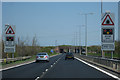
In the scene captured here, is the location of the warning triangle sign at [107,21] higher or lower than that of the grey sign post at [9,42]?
higher

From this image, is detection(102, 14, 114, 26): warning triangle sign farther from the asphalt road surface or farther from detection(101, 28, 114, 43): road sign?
the asphalt road surface

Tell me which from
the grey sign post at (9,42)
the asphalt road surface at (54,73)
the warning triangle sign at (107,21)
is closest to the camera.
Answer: the asphalt road surface at (54,73)

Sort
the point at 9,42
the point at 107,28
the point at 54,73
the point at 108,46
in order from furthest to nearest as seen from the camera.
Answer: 1. the point at 9,42
2. the point at 108,46
3. the point at 107,28
4. the point at 54,73

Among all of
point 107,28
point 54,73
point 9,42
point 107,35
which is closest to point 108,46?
point 107,35

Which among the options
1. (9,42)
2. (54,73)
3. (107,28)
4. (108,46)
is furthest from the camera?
(9,42)

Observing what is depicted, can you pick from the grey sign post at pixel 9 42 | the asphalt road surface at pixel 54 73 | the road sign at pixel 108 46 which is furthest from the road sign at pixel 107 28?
the grey sign post at pixel 9 42

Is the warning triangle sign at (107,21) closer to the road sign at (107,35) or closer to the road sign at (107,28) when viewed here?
the road sign at (107,28)

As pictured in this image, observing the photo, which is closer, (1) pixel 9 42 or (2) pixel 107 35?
(2) pixel 107 35

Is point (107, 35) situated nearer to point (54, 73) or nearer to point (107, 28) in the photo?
point (107, 28)

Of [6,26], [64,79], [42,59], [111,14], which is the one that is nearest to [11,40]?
[6,26]

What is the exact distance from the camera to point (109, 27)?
20.8 metres

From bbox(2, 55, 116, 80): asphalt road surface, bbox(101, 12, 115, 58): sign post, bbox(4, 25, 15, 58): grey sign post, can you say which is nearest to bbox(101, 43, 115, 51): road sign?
bbox(101, 12, 115, 58): sign post

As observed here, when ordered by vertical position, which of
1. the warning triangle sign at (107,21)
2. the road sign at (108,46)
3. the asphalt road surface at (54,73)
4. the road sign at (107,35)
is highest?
the warning triangle sign at (107,21)

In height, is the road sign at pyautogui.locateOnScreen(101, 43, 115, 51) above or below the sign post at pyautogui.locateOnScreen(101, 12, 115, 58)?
below
